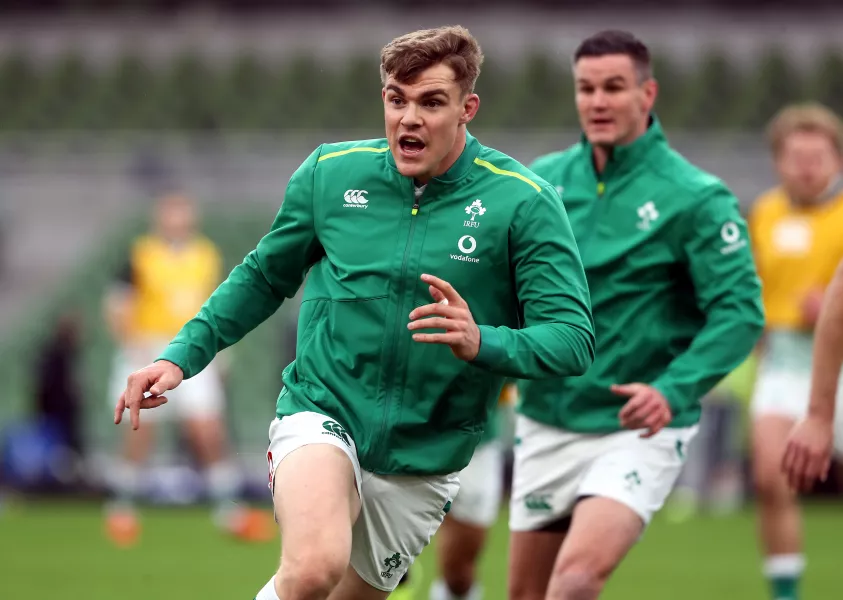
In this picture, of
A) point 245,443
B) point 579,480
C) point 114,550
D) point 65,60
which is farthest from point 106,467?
point 579,480

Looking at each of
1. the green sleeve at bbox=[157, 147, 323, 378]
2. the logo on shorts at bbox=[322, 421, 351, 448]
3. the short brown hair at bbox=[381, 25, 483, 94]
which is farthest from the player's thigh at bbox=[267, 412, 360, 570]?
the short brown hair at bbox=[381, 25, 483, 94]

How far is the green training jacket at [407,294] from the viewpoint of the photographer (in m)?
4.49

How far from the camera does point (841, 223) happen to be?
26.5 ft

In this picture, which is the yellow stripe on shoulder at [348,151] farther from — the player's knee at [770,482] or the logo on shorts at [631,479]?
the player's knee at [770,482]

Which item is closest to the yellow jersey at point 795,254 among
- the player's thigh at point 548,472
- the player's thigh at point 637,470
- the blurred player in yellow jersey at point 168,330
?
the player's thigh at point 637,470

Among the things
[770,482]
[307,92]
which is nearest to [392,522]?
[770,482]

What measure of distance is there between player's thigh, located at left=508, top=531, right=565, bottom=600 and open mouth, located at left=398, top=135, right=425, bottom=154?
1.87 metres

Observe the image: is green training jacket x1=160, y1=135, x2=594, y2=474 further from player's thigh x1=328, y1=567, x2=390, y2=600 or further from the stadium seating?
the stadium seating

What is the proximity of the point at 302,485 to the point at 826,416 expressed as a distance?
1.79 m

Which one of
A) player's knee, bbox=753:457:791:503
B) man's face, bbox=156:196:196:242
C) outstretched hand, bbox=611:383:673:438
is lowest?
player's knee, bbox=753:457:791:503

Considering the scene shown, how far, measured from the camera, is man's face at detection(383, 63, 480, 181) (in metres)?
4.40

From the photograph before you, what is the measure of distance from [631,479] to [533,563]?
55cm

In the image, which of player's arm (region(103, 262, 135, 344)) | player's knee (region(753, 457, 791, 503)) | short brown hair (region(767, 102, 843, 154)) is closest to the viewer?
player's knee (region(753, 457, 791, 503))

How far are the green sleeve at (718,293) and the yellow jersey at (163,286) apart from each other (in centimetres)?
751
